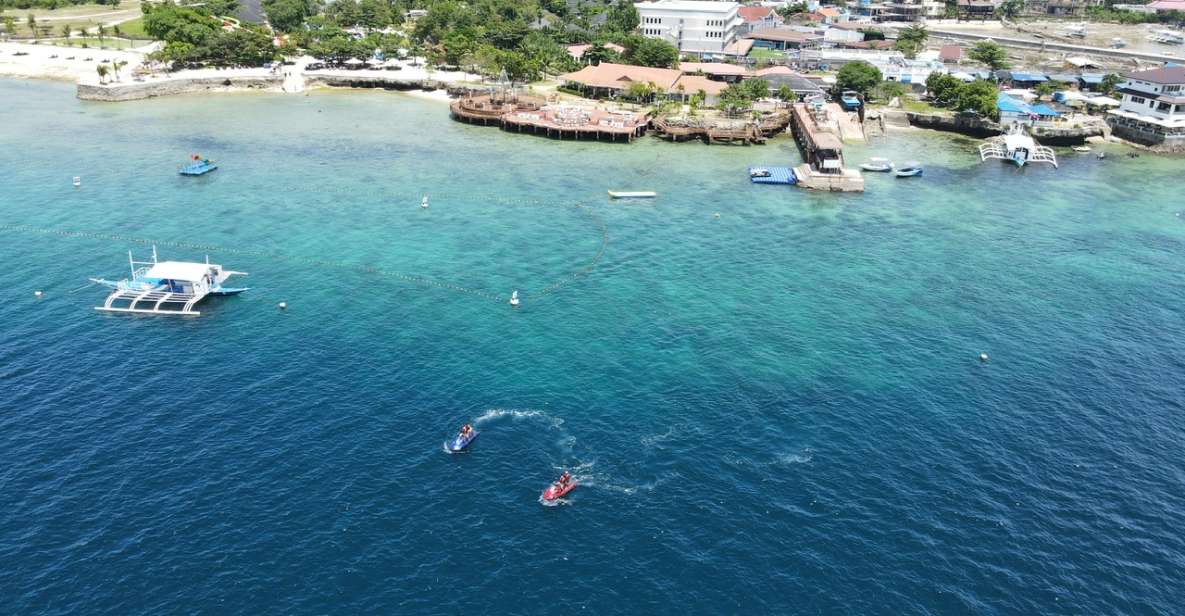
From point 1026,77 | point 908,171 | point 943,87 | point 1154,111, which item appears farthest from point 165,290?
point 1026,77

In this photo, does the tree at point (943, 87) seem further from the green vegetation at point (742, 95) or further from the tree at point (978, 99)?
the green vegetation at point (742, 95)

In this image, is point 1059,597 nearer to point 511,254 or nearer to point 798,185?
point 511,254

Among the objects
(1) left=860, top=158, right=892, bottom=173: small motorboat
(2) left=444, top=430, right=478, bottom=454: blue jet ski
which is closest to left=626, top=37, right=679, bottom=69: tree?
(1) left=860, top=158, right=892, bottom=173: small motorboat

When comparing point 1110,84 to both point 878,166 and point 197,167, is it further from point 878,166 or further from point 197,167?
point 197,167

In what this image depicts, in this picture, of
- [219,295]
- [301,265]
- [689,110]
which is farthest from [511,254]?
[689,110]

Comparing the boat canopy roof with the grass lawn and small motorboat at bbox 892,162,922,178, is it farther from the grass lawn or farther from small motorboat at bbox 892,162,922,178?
the grass lawn

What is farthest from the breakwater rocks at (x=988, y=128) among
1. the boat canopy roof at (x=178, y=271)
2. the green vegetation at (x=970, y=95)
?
the boat canopy roof at (x=178, y=271)
